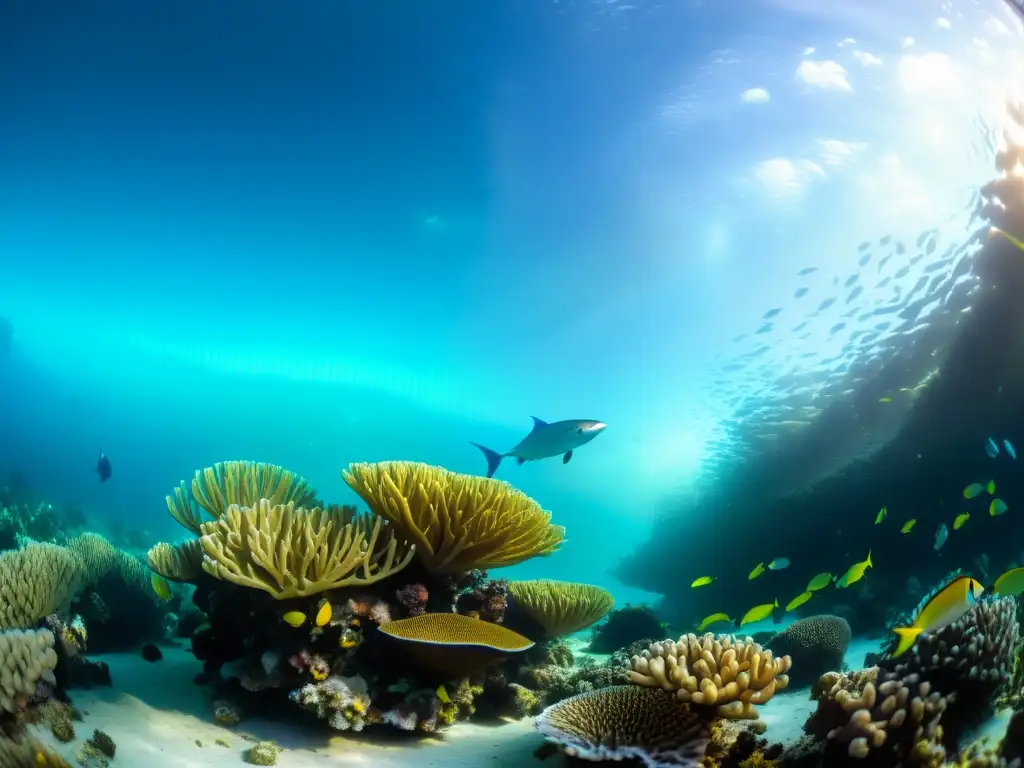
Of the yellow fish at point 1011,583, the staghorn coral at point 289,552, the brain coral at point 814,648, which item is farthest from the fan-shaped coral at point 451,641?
the brain coral at point 814,648

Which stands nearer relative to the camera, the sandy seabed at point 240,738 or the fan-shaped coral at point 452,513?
the sandy seabed at point 240,738

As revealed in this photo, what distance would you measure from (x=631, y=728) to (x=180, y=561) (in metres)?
4.71

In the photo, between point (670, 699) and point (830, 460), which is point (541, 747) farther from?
point (830, 460)

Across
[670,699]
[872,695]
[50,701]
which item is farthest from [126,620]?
[872,695]

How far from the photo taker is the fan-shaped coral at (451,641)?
3873 millimetres

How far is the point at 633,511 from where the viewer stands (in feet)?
357

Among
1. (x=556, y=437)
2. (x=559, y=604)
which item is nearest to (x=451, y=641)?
(x=559, y=604)

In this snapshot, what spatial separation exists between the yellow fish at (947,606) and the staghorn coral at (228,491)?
510 cm

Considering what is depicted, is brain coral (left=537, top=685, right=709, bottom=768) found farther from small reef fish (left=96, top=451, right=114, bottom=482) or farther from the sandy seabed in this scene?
small reef fish (left=96, top=451, right=114, bottom=482)

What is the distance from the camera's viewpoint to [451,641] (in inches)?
153

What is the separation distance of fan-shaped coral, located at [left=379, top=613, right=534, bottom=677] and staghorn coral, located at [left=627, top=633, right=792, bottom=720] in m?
1.12

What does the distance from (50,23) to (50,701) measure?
624 inches

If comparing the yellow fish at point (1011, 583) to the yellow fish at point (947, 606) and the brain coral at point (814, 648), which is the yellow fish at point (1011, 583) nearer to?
the yellow fish at point (947, 606)

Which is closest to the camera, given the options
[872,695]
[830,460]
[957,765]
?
[957,765]
